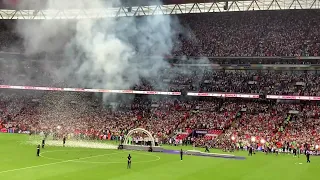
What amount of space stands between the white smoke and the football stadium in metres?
0.18

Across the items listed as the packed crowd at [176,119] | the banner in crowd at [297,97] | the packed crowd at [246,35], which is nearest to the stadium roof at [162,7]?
the packed crowd at [246,35]

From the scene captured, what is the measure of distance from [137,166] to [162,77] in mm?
29676

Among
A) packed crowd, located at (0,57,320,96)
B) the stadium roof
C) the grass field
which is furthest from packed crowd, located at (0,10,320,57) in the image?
the grass field

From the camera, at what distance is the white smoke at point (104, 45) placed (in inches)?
1823

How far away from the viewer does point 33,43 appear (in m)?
54.7

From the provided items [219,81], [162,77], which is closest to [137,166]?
[162,77]

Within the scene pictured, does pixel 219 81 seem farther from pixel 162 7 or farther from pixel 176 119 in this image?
pixel 162 7

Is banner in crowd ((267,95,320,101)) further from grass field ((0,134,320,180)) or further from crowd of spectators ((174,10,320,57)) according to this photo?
grass field ((0,134,320,180))

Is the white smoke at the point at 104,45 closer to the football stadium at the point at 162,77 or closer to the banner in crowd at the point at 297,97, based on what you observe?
the football stadium at the point at 162,77

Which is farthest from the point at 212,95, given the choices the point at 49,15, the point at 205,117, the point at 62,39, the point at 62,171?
the point at 62,171

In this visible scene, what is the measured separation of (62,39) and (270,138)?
1104 inches

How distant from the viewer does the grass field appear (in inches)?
916

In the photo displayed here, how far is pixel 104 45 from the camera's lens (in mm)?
45906

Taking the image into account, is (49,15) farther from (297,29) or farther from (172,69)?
(297,29)
